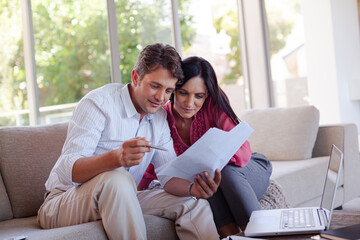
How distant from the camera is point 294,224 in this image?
4.19 ft

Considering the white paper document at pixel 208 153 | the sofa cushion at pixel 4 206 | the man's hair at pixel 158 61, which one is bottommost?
the sofa cushion at pixel 4 206

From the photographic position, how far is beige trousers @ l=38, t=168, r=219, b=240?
1.44 metres

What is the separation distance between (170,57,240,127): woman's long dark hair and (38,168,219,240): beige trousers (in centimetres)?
45

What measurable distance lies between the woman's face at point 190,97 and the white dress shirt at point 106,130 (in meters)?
0.11

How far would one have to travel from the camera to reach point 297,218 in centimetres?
134

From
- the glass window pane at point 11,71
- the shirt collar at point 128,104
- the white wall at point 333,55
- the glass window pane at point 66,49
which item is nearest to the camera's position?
the shirt collar at point 128,104

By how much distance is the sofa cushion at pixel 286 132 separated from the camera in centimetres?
303

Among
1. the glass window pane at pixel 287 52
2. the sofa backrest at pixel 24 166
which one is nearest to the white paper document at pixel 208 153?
the sofa backrest at pixel 24 166

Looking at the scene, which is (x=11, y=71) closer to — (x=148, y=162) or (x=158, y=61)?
(x=148, y=162)

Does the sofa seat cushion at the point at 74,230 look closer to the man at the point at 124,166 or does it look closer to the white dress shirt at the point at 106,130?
the man at the point at 124,166

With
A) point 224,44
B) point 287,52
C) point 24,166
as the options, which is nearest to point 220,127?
point 24,166

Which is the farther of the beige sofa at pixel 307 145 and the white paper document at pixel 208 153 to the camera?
the beige sofa at pixel 307 145

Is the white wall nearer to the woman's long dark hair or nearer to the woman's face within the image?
the woman's long dark hair

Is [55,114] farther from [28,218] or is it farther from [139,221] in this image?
[139,221]
